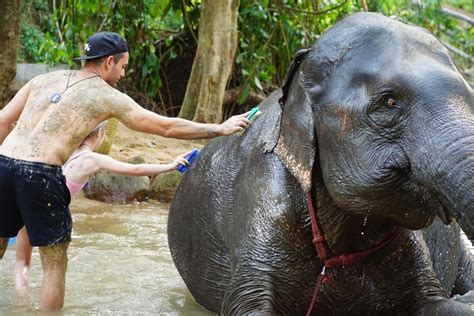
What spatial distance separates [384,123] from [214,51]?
785 cm

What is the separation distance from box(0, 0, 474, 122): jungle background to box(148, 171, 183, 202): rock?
4.27 ft

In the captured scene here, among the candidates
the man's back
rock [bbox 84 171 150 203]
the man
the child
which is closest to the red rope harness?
the man

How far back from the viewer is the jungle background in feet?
36.0

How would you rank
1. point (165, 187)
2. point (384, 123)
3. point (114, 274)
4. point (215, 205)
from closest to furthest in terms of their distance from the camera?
point (384, 123)
point (215, 205)
point (114, 274)
point (165, 187)

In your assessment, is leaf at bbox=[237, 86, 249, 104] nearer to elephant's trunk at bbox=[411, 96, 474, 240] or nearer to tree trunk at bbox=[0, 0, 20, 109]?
tree trunk at bbox=[0, 0, 20, 109]

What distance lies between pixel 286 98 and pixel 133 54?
9.04 meters

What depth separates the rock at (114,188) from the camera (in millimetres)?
9500

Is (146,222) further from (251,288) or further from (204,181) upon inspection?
(251,288)

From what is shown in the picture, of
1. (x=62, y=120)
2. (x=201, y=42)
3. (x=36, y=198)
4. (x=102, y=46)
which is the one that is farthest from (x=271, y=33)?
(x=36, y=198)

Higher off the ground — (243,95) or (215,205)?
(215,205)

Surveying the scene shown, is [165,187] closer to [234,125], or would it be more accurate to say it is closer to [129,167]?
[129,167]

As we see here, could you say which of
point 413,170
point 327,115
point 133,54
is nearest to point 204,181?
point 327,115

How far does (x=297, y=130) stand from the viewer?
3619 mm

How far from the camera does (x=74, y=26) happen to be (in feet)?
35.8
